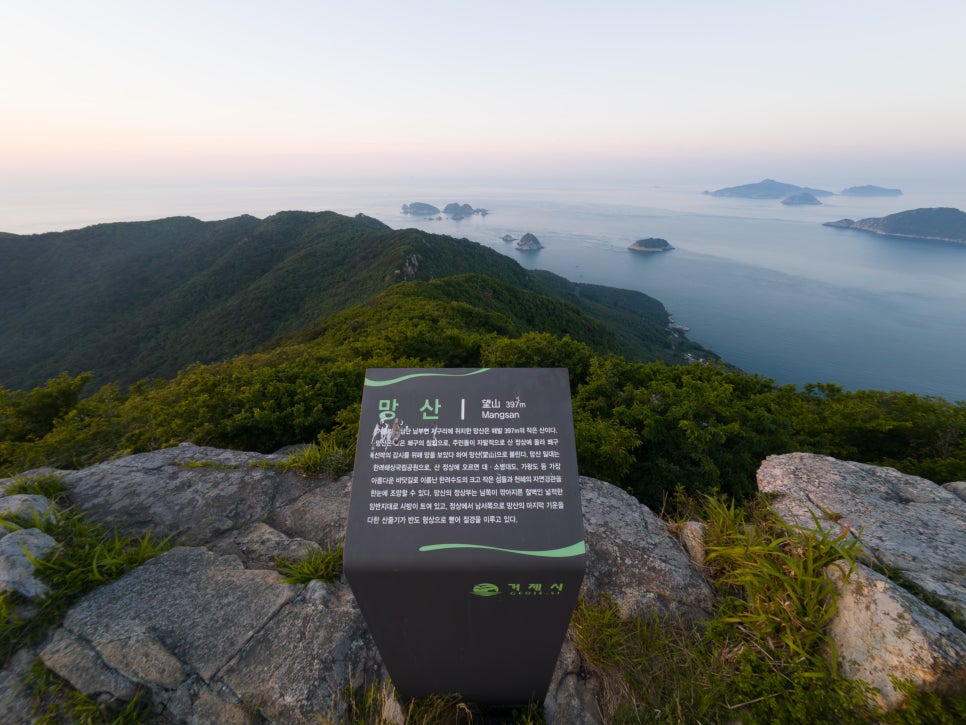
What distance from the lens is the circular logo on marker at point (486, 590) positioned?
2859mm

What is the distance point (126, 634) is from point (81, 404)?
11.1 m

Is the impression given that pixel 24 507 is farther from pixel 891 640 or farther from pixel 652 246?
pixel 652 246

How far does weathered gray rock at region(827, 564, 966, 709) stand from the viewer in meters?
2.84

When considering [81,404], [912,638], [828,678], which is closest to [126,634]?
[828,678]

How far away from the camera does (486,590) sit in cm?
289

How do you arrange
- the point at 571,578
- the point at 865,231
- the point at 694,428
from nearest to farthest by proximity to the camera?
1. the point at 571,578
2. the point at 694,428
3. the point at 865,231

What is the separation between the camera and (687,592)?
13.9 feet

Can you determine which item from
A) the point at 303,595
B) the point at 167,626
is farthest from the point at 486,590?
the point at 167,626

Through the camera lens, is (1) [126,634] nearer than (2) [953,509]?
Yes

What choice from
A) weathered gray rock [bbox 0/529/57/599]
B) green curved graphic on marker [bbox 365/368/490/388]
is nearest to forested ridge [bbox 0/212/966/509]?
weathered gray rock [bbox 0/529/57/599]

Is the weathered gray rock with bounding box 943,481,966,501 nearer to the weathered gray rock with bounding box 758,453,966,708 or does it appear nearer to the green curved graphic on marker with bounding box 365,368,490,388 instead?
the weathered gray rock with bounding box 758,453,966,708

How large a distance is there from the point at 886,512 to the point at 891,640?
215cm

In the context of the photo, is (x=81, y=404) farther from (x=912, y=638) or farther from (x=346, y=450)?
(x=912, y=638)

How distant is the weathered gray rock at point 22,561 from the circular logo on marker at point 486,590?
4055 millimetres
